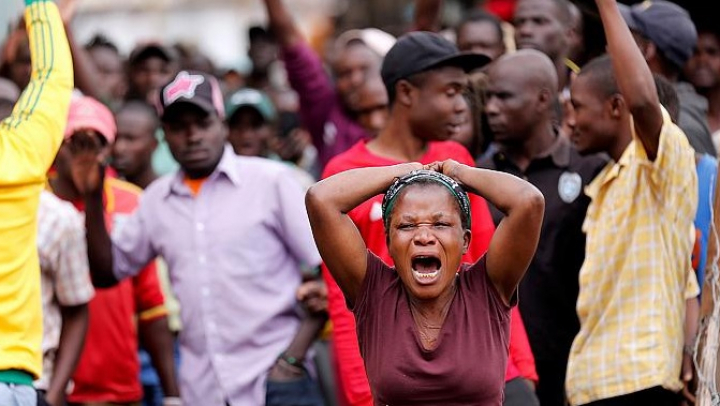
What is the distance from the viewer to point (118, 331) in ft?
28.7

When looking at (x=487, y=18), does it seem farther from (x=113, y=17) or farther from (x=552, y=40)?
(x=113, y=17)

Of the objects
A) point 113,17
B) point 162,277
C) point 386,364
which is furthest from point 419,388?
point 113,17

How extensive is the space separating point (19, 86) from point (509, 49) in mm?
3404

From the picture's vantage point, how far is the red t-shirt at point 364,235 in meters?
6.82

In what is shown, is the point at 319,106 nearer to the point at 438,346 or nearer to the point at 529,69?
the point at 529,69

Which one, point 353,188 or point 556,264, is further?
point 556,264

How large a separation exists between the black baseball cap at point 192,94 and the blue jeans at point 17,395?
204 cm

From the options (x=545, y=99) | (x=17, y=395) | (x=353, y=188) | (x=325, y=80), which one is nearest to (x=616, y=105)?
(x=545, y=99)

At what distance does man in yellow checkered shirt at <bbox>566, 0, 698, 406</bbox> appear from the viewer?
21.5 ft

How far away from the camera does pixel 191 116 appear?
314 inches

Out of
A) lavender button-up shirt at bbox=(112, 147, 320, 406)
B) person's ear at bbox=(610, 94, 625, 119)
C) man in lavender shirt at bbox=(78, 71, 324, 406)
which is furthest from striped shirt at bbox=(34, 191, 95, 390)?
person's ear at bbox=(610, 94, 625, 119)

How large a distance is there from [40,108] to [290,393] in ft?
6.60

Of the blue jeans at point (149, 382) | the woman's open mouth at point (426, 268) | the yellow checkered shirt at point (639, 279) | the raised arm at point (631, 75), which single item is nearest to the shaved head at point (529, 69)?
the yellow checkered shirt at point (639, 279)

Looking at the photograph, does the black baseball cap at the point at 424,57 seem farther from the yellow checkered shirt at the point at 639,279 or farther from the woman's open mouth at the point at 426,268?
the woman's open mouth at the point at 426,268
